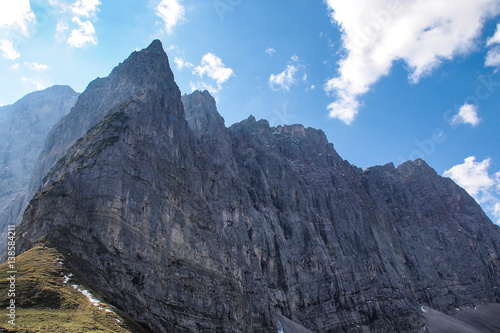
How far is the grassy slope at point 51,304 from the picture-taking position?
1544 inches

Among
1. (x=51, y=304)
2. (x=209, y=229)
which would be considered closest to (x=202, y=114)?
(x=209, y=229)

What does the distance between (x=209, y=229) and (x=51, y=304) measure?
182ft

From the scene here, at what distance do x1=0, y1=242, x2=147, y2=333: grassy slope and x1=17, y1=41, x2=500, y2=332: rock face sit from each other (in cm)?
673

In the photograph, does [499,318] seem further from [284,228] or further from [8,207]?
[8,207]

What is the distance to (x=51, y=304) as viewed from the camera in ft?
148

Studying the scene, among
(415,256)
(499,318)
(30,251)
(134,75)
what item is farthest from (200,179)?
(499,318)

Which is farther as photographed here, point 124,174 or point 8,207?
point 8,207

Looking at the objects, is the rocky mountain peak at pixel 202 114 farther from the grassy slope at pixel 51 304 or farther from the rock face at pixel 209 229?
the grassy slope at pixel 51 304

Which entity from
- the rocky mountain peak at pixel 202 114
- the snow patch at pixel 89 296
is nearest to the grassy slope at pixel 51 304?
the snow patch at pixel 89 296

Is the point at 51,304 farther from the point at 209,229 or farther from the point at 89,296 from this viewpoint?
the point at 209,229

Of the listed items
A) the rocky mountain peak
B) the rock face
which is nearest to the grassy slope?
the rock face

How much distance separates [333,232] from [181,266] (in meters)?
93.9

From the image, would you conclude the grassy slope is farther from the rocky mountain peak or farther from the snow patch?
the rocky mountain peak

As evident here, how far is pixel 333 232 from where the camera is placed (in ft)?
534
